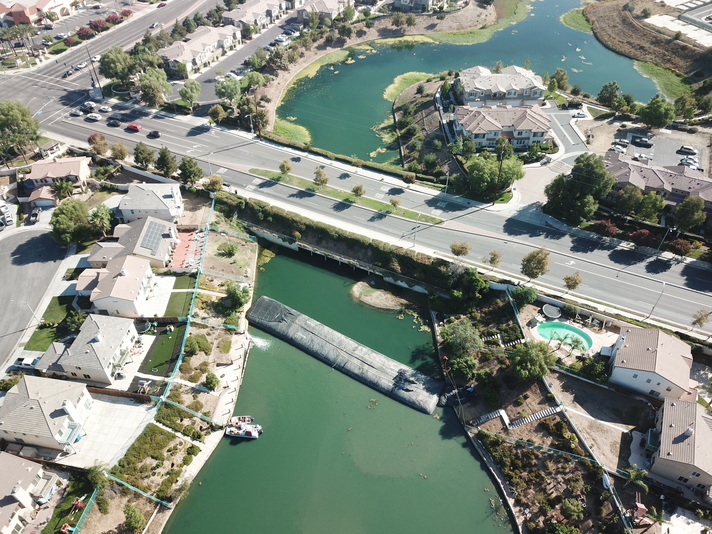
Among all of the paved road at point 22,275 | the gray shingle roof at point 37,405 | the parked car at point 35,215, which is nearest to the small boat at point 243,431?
the gray shingle roof at point 37,405

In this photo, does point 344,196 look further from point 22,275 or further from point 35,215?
point 35,215

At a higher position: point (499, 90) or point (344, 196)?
point (499, 90)

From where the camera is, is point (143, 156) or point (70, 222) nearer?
point (70, 222)

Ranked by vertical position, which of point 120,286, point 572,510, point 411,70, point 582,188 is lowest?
point 572,510

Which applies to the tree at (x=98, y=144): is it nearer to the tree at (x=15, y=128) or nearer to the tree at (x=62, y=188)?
the tree at (x=62, y=188)

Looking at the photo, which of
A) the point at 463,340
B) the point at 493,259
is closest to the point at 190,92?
the point at 493,259

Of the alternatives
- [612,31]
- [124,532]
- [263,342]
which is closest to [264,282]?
[263,342]
